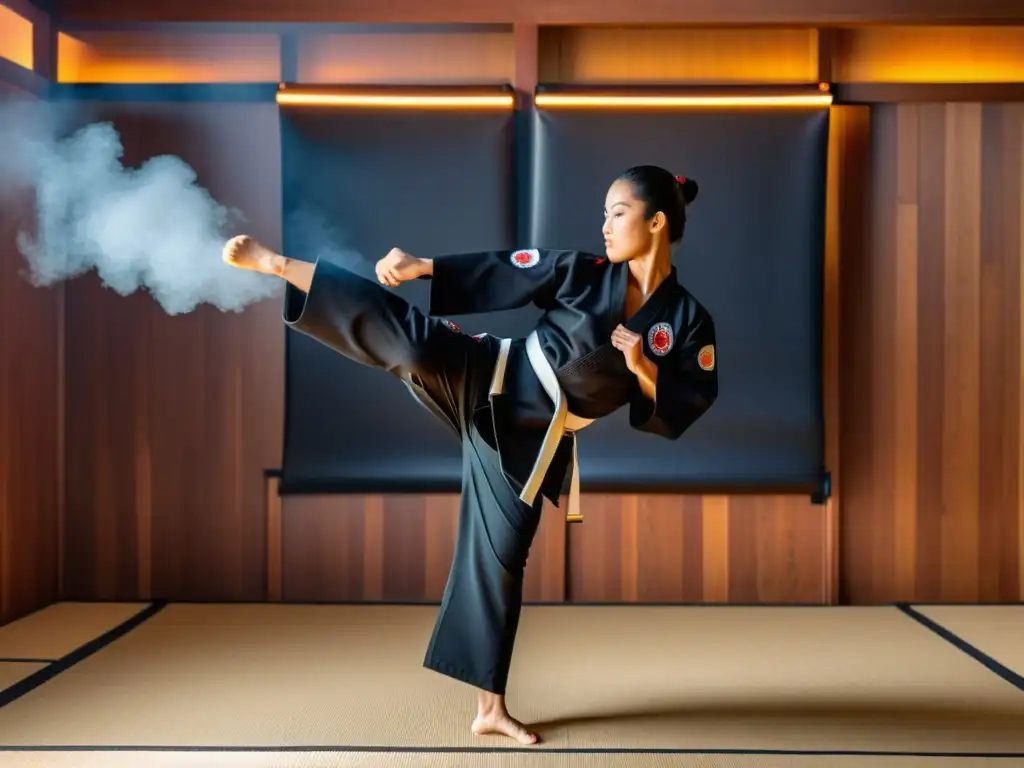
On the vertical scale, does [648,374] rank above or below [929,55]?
below

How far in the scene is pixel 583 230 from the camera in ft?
11.9

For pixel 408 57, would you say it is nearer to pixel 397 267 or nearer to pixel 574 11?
pixel 574 11

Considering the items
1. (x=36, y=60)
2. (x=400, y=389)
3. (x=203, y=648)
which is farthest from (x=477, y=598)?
(x=36, y=60)

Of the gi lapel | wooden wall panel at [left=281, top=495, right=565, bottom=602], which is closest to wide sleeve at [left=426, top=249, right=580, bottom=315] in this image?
the gi lapel

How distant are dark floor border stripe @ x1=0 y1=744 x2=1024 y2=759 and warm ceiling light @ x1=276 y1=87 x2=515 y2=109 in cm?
240

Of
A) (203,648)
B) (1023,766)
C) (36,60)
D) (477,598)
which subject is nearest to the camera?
(1023,766)

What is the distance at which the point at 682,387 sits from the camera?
227 centimetres

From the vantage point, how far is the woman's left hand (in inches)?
83.7

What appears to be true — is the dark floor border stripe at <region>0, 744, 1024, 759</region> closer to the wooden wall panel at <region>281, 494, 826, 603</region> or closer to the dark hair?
the dark hair

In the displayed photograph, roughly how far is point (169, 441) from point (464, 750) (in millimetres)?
2151

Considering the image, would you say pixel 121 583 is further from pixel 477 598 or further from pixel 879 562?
pixel 879 562

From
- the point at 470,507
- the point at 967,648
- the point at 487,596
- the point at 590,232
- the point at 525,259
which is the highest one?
the point at 590,232

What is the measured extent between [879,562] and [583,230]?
1.80 metres

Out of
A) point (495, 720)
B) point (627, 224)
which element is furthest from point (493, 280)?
point (495, 720)
